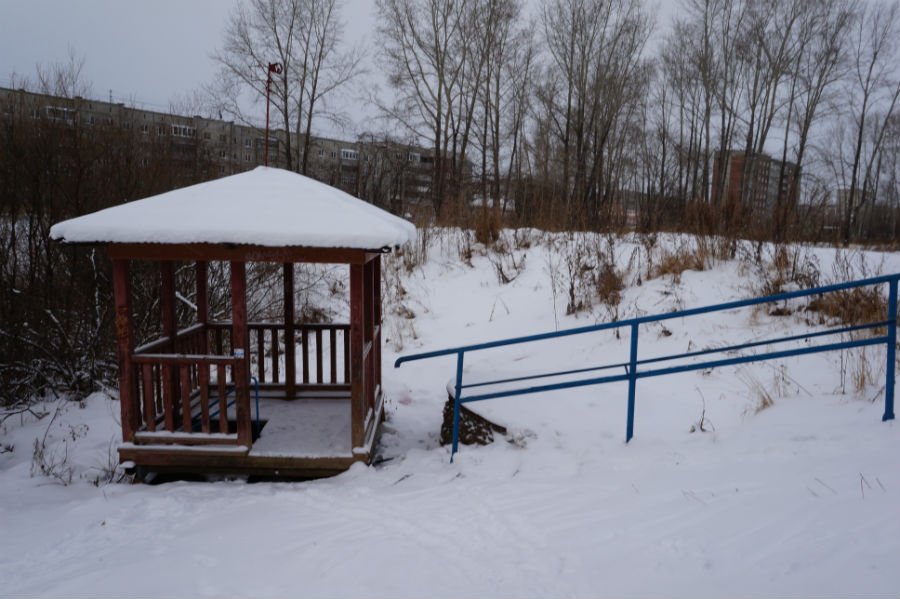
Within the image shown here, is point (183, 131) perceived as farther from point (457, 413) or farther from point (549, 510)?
point (549, 510)

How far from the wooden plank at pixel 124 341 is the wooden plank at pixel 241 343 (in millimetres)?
983

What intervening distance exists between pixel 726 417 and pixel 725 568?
2.87 metres

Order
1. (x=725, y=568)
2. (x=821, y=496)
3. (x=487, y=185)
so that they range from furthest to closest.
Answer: (x=487, y=185)
(x=821, y=496)
(x=725, y=568)

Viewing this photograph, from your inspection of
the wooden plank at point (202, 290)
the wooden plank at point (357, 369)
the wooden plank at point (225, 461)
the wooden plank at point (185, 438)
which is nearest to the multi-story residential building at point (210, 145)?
the wooden plank at point (202, 290)

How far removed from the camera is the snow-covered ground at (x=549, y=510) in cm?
324

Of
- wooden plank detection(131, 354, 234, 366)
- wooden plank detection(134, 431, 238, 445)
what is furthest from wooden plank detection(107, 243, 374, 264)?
wooden plank detection(134, 431, 238, 445)

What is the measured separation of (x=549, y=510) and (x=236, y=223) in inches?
138

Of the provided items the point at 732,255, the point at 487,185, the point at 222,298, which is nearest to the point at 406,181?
the point at 487,185

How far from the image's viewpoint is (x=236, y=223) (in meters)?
4.75

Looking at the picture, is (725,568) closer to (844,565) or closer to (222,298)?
(844,565)

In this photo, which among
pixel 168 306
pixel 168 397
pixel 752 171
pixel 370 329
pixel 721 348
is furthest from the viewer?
pixel 752 171

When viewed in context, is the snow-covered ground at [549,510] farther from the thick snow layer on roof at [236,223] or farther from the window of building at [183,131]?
the window of building at [183,131]

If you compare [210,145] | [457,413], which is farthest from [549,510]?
[210,145]

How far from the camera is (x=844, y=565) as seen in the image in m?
2.86
